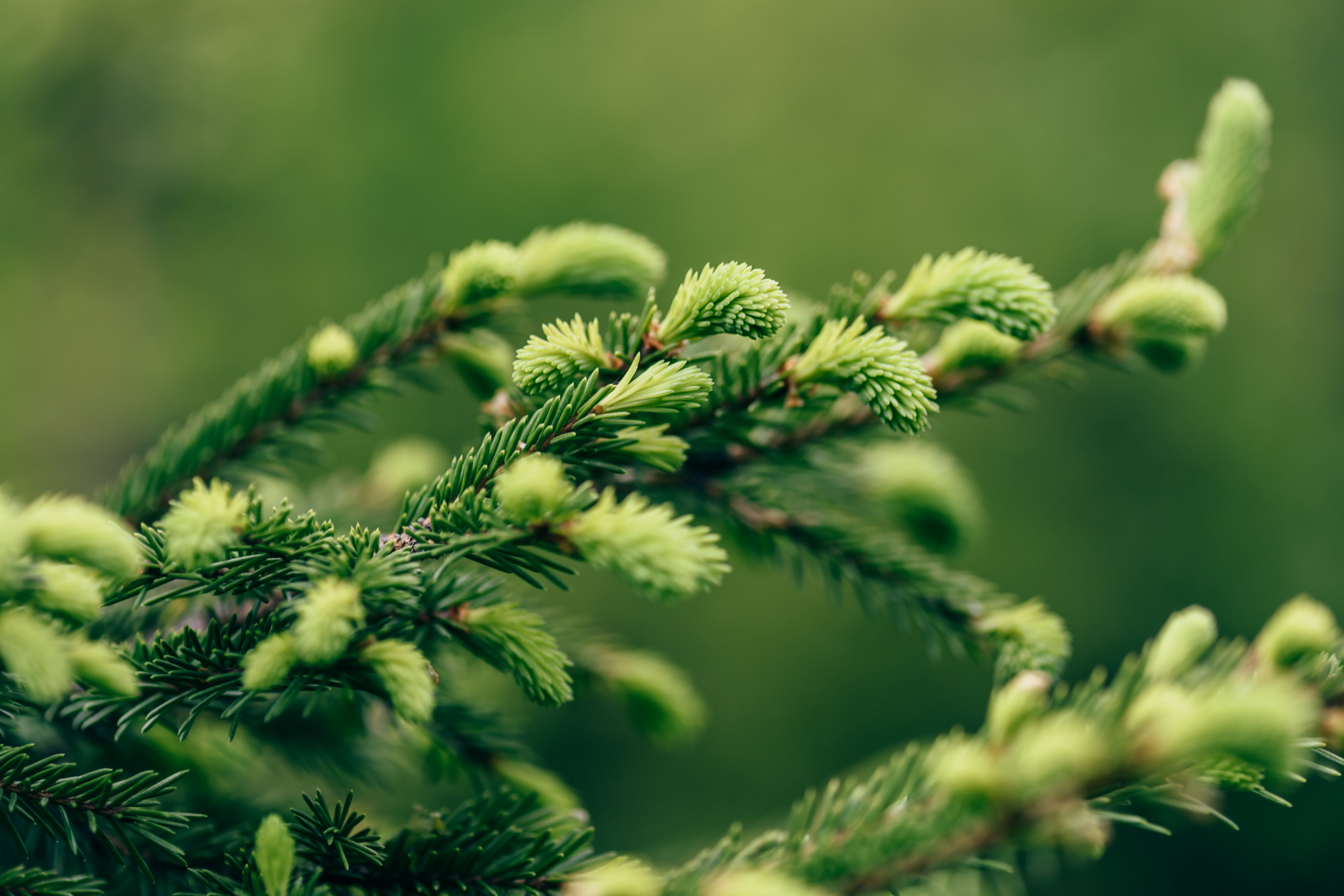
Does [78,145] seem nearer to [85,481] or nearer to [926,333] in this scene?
[85,481]

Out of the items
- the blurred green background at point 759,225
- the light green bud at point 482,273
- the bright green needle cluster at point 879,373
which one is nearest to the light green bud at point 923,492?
the bright green needle cluster at point 879,373

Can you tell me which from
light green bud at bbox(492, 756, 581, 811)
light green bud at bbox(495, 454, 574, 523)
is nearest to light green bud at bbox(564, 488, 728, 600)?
light green bud at bbox(495, 454, 574, 523)

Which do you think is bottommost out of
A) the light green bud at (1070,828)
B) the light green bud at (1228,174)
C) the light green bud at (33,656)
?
the light green bud at (1070,828)

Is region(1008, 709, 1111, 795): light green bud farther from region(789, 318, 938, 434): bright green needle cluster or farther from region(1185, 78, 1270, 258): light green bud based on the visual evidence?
region(1185, 78, 1270, 258): light green bud

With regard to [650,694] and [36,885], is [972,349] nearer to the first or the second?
[650,694]

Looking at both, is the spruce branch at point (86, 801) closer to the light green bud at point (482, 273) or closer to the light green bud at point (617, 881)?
the light green bud at point (617, 881)

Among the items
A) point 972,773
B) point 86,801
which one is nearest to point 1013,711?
point 972,773

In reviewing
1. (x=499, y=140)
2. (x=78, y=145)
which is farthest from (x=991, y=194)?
(x=78, y=145)
